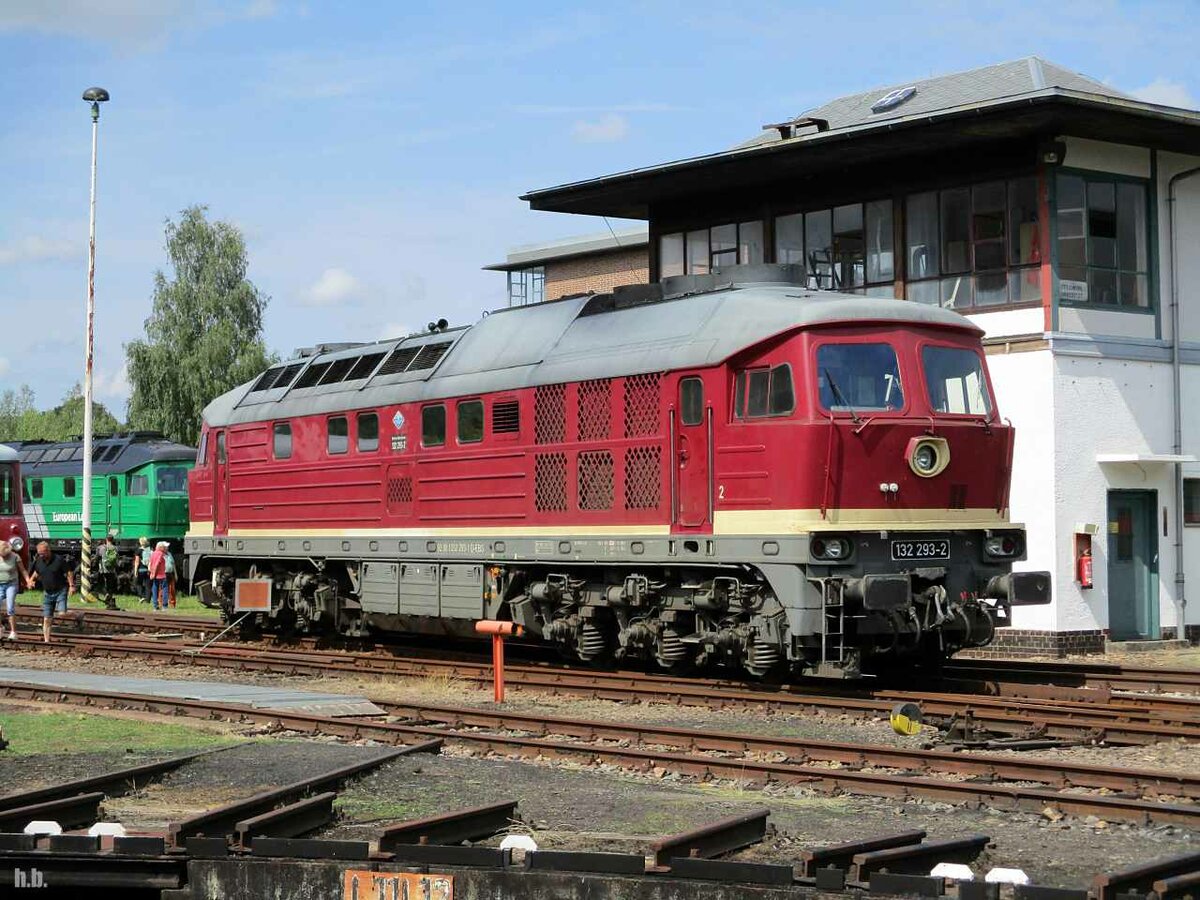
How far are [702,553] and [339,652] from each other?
26.9 ft

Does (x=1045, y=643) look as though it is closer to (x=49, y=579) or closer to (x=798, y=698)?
(x=798, y=698)

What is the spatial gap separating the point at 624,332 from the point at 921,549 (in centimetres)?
423

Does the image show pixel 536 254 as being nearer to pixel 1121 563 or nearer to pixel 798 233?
pixel 798 233

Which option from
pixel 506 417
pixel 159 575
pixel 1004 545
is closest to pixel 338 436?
pixel 506 417

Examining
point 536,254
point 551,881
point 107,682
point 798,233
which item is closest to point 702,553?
point 107,682

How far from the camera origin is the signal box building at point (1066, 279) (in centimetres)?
2297

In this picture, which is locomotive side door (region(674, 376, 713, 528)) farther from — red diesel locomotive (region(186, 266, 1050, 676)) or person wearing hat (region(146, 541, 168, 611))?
person wearing hat (region(146, 541, 168, 611))

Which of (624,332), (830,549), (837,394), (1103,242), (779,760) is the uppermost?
(1103,242)

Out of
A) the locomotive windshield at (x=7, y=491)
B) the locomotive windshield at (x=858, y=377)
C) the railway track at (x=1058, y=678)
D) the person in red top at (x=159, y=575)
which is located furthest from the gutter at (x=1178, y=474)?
the locomotive windshield at (x=7, y=491)

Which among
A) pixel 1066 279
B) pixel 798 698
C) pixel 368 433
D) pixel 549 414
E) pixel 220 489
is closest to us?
pixel 798 698

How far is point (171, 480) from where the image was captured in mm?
41656

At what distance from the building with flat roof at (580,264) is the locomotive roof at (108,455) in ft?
50.6

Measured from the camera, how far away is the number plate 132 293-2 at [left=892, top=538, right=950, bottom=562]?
51.5 ft

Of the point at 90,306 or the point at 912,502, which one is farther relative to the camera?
the point at 90,306
